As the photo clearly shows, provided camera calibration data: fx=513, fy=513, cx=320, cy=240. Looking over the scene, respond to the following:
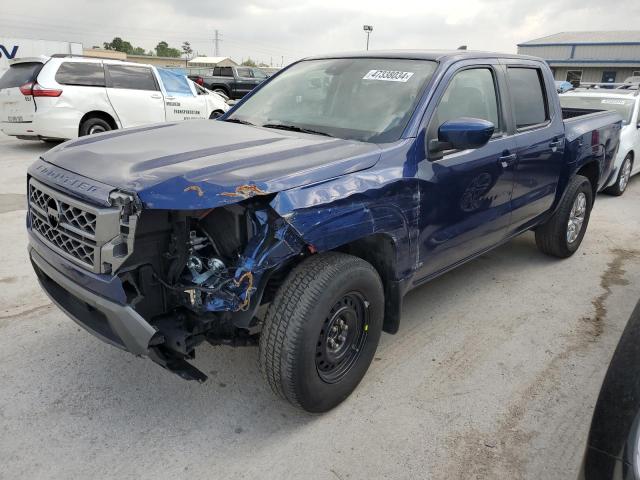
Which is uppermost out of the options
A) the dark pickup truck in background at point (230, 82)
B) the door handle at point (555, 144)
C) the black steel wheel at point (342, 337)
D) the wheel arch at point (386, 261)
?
the dark pickup truck in background at point (230, 82)

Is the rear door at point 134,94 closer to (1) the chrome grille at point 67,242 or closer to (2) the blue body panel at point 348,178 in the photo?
(2) the blue body panel at point 348,178

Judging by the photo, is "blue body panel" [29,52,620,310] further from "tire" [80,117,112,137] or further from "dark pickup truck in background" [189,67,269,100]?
"dark pickup truck in background" [189,67,269,100]

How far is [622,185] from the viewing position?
8.15 meters

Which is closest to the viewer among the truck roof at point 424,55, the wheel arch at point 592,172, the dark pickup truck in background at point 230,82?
the truck roof at point 424,55

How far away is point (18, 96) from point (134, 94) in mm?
2033

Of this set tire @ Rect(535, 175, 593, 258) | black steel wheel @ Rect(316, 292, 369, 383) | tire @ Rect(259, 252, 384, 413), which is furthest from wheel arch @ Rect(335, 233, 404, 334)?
tire @ Rect(535, 175, 593, 258)

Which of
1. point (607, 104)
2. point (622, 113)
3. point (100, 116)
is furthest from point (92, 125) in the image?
point (622, 113)

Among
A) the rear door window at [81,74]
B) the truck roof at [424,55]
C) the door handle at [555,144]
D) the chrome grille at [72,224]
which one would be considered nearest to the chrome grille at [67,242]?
the chrome grille at [72,224]

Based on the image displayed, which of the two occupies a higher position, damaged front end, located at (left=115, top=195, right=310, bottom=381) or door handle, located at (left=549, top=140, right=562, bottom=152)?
door handle, located at (left=549, top=140, right=562, bottom=152)

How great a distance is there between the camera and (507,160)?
3682 millimetres

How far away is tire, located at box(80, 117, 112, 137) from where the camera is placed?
960cm

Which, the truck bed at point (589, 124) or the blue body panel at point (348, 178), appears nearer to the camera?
the blue body panel at point (348, 178)

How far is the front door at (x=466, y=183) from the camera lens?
308 cm

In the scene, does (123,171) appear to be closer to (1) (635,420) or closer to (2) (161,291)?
(2) (161,291)
